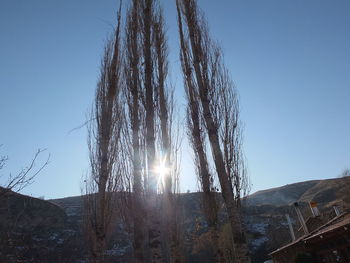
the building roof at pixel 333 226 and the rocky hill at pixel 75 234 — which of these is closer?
the building roof at pixel 333 226

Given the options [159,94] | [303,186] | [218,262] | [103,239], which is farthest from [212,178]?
[303,186]

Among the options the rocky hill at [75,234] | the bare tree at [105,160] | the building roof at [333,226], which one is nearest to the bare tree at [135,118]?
the bare tree at [105,160]

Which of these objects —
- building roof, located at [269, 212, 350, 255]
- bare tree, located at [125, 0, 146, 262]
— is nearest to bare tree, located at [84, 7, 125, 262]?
bare tree, located at [125, 0, 146, 262]

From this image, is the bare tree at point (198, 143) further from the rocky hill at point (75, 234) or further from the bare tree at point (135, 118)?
the rocky hill at point (75, 234)

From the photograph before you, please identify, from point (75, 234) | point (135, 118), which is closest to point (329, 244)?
point (135, 118)

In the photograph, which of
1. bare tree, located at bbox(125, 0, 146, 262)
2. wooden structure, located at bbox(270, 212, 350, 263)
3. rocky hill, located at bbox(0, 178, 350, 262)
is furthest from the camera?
rocky hill, located at bbox(0, 178, 350, 262)

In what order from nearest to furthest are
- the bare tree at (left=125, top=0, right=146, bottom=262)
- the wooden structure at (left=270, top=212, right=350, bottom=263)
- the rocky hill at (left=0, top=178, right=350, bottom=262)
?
the bare tree at (left=125, top=0, right=146, bottom=262), the wooden structure at (left=270, top=212, right=350, bottom=263), the rocky hill at (left=0, top=178, right=350, bottom=262)

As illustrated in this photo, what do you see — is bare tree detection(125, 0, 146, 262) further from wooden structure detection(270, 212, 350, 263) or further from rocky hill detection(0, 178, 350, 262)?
rocky hill detection(0, 178, 350, 262)

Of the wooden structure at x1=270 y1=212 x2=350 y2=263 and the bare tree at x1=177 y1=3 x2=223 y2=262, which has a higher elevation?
the bare tree at x1=177 y1=3 x2=223 y2=262

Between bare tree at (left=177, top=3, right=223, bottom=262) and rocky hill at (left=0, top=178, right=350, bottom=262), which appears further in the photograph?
rocky hill at (left=0, top=178, right=350, bottom=262)

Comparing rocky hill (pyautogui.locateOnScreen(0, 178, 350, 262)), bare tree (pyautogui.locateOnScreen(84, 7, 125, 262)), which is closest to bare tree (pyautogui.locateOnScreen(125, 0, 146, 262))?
bare tree (pyautogui.locateOnScreen(84, 7, 125, 262))

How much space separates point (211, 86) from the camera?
8500 mm

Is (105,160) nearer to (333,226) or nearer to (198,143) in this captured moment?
(198,143)

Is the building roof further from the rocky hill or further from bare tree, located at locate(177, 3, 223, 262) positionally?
the rocky hill
